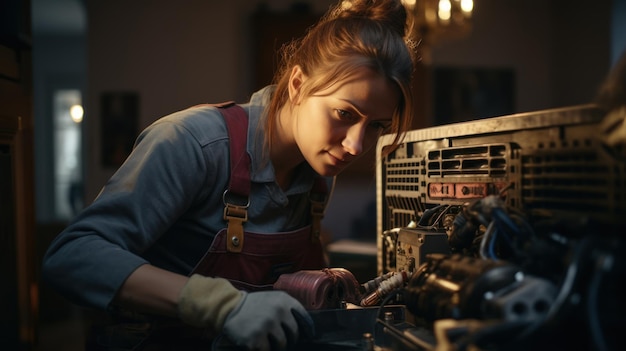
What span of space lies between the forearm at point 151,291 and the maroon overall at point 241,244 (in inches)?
9.5

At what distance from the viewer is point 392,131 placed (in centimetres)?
116

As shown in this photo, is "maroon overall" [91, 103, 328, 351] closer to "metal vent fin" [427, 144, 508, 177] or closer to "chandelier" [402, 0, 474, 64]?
"metal vent fin" [427, 144, 508, 177]

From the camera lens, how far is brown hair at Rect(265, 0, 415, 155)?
1.05m

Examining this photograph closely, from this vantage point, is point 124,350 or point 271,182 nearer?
point 124,350

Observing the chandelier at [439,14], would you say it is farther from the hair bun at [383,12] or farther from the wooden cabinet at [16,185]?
the wooden cabinet at [16,185]

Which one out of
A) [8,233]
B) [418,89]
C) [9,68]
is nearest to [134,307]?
[8,233]

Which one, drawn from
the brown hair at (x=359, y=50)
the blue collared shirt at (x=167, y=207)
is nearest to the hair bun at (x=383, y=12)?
the brown hair at (x=359, y=50)

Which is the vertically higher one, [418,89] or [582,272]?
[418,89]

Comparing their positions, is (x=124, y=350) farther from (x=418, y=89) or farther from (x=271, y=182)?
(x=418, y=89)

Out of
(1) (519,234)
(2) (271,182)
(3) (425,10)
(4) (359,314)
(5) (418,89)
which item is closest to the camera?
(1) (519,234)

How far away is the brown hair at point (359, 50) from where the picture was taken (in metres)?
1.05

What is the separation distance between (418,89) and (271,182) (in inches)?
119

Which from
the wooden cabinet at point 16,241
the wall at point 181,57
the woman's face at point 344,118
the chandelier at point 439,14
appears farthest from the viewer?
Result: the wall at point 181,57

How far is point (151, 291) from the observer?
803mm
